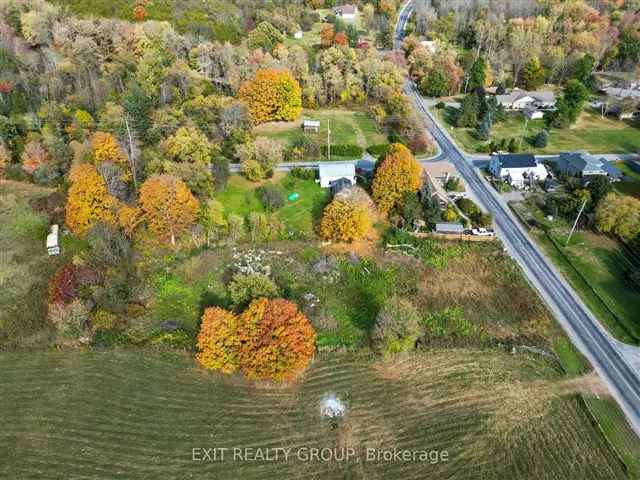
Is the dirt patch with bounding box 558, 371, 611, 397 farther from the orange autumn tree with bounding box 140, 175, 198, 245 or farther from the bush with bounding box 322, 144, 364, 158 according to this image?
the bush with bounding box 322, 144, 364, 158

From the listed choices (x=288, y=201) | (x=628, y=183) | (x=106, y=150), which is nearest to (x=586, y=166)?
(x=628, y=183)

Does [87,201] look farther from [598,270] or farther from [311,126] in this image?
[598,270]

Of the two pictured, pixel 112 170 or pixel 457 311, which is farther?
pixel 112 170

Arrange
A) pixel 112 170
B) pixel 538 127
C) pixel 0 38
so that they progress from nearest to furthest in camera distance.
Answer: pixel 112 170 → pixel 538 127 → pixel 0 38

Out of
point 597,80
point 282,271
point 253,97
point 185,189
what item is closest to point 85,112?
point 253,97

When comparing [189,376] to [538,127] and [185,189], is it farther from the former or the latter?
[538,127]

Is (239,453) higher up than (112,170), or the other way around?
(112,170)

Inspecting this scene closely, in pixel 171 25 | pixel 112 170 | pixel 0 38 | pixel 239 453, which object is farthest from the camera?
pixel 171 25
